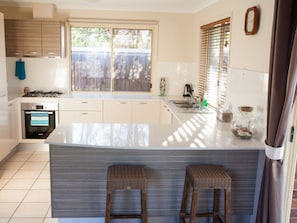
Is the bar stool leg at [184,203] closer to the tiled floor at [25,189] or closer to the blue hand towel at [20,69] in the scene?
the tiled floor at [25,189]

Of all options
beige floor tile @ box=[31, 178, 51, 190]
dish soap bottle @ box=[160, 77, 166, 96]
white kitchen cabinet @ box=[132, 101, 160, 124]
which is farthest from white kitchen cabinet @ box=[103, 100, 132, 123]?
beige floor tile @ box=[31, 178, 51, 190]

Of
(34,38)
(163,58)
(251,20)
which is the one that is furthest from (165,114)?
(34,38)

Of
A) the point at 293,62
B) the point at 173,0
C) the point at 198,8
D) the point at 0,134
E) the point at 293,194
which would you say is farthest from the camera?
the point at 198,8

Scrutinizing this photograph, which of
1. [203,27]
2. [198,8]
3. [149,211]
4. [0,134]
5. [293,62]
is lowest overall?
[149,211]

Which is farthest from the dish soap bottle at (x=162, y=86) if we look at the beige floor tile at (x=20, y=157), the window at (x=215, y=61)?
the beige floor tile at (x=20, y=157)

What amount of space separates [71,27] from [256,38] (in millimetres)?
3520

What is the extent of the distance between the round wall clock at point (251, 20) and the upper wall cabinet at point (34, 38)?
Answer: 123 inches

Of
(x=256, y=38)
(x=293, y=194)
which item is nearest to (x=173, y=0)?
(x=256, y=38)

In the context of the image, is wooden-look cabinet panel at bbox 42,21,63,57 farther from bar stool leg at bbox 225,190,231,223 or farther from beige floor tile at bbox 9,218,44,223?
bar stool leg at bbox 225,190,231,223

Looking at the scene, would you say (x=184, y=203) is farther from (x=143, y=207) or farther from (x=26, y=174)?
(x=26, y=174)

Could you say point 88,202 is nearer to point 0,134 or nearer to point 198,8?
point 0,134

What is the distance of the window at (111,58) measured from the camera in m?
5.53

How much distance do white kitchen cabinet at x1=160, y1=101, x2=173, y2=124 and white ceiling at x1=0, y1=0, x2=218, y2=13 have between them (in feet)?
5.14

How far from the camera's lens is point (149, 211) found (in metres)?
2.81
